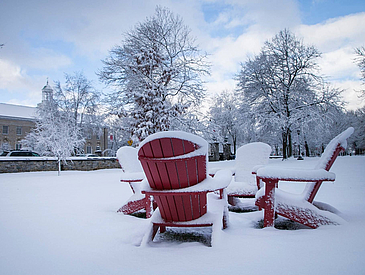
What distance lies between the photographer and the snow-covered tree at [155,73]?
13.7m

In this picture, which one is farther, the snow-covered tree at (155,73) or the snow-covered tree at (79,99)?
the snow-covered tree at (79,99)

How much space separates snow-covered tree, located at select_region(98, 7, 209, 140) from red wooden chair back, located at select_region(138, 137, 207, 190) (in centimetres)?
1143

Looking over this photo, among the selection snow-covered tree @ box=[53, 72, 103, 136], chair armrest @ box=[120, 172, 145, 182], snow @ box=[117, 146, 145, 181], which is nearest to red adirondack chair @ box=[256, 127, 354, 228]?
chair armrest @ box=[120, 172, 145, 182]

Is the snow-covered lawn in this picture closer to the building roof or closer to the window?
the building roof

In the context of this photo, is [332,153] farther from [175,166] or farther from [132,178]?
[132,178]

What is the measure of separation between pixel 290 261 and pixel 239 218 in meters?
1.39

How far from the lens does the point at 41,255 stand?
5.73ft

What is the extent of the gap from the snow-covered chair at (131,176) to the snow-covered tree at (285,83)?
45.3 ft

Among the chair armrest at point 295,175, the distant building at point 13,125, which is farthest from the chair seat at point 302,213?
the distant building at point 13,125

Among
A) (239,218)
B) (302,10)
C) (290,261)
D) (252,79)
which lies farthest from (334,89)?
(290,261)

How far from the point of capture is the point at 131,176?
283 centimetres

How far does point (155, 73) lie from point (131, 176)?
43.1ft

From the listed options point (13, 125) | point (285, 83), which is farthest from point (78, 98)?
point (285, 83)

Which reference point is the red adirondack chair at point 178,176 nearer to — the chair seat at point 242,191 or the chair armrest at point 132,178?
the chair armrest at point 132,178
